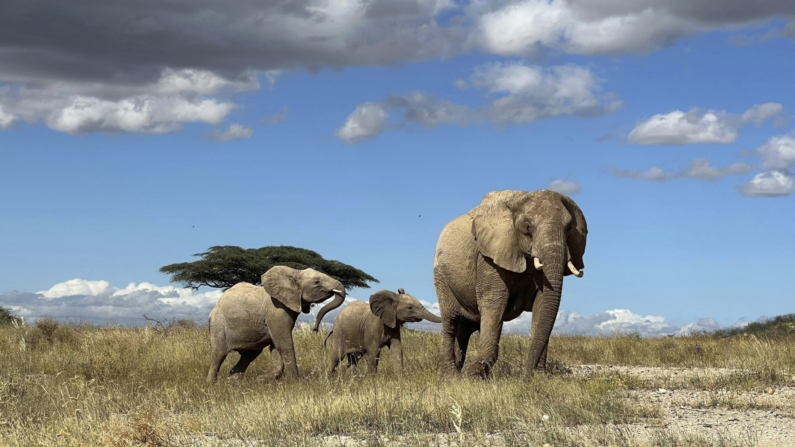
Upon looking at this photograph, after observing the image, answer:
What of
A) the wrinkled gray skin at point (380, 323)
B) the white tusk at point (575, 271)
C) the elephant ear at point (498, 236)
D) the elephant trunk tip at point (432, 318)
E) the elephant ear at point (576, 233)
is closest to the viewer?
the white tusk at point (575, 271)

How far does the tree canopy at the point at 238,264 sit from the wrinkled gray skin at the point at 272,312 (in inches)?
962

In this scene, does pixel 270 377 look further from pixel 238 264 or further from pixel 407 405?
pixel 238 264

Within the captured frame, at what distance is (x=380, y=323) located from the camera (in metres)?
15.8

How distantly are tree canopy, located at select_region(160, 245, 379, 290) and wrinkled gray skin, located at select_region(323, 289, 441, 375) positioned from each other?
23470 millimetres

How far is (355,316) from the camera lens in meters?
16.4

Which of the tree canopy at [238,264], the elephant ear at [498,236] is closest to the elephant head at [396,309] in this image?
the elephant ear at [498,236]

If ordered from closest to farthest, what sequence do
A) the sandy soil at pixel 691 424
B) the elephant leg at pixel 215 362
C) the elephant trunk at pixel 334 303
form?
the sandy soil at pixel 691 424
the elephant trunk at pixel 334 303
the elephant leg at pixel 215 362

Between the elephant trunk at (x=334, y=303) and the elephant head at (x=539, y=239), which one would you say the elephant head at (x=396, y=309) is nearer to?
the elephant trunk at (x=334, y=303)

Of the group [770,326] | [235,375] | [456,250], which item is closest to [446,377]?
[456,250]

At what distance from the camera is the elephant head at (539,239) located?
11.9 meters

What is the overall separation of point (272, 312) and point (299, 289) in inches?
24.2

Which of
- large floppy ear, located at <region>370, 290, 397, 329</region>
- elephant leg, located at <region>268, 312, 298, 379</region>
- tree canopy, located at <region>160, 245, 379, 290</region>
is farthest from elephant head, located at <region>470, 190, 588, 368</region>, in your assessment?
tree canopy, located at <region>160, 245, 379, 290</region>

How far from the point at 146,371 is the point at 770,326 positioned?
80.9ft

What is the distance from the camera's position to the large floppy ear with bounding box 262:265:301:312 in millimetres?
14508
